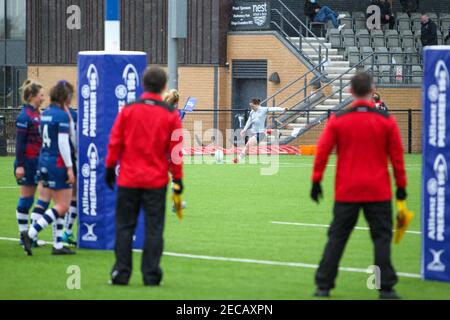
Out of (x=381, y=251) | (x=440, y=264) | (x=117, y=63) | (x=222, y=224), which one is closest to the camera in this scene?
(x=381, y=251)

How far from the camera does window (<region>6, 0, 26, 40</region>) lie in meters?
48.2

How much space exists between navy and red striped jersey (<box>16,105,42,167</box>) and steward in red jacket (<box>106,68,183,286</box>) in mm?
3131

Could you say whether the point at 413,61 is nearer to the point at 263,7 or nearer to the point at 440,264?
the point at 263,7

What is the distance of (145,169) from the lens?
10633 mm

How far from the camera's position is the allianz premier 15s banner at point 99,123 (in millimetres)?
13406

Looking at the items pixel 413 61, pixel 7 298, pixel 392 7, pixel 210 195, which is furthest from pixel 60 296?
pixel 392 7

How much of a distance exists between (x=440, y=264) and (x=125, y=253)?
306 centimetres

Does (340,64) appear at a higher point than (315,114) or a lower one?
higher

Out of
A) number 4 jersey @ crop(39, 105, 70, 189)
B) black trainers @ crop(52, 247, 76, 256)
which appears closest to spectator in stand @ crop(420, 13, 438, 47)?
black trainers @ crop(52, 247, 76, 256)

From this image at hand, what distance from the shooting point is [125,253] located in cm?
1077

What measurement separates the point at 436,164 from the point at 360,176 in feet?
4.72

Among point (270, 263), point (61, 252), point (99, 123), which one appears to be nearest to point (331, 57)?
point (99, 123)

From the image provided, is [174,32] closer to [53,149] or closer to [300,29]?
[53,149]

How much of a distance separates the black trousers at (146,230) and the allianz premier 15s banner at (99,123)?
2.61 meters
